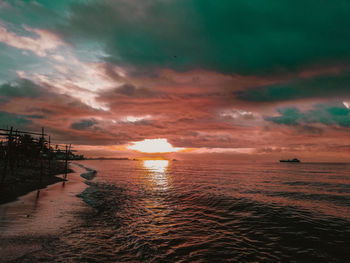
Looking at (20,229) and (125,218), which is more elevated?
(20,229)

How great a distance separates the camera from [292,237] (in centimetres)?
1111

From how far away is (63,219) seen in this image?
12258mm

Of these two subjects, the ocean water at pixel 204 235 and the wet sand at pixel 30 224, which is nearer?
the wet sand at pixel 30 224

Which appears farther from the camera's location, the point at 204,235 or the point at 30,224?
the point at 204,235

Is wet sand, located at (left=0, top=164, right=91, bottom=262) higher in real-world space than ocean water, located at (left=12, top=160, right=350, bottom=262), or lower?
higher

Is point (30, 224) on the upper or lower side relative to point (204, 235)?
upper

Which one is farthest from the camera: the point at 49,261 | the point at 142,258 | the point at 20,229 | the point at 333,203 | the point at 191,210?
the point at 333,203

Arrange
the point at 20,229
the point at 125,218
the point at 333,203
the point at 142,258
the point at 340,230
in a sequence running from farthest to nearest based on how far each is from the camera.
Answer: the point at 333,203
the point at 125,218
the point at 340,230
the point at 20,229
the point at 142,258

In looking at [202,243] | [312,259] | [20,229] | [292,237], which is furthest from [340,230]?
[20,229]

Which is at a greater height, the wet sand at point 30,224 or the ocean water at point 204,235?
the wet sand at point 30,224

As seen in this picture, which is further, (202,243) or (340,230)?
(340,230)

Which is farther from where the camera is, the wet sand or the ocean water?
the ocean water

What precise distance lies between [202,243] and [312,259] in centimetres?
507

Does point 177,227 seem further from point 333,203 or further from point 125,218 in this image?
point 333,203
